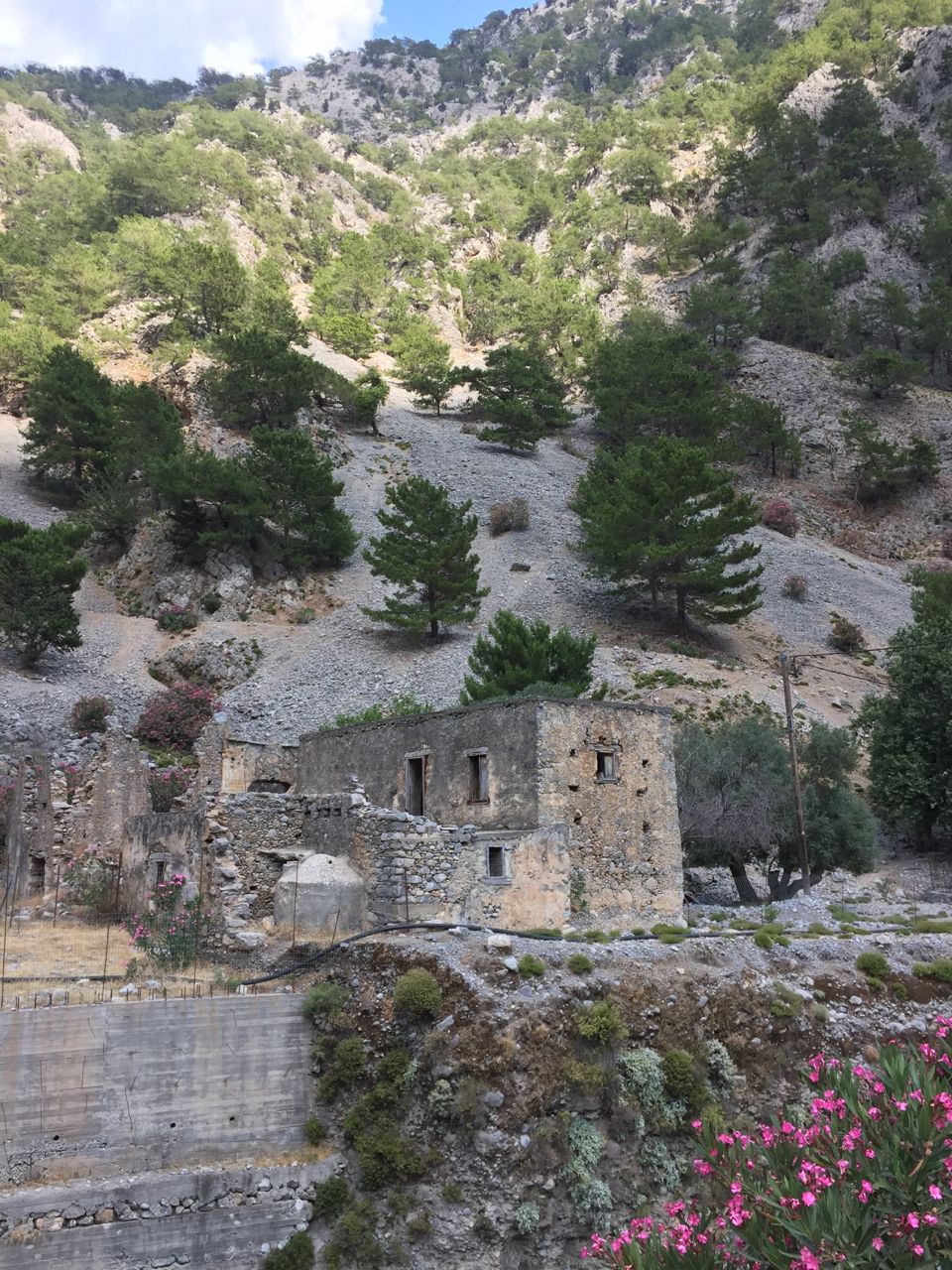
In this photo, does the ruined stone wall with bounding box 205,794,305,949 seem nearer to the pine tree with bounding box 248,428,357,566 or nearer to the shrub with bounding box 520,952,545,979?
the shrub with bounding box 520,952,545,979

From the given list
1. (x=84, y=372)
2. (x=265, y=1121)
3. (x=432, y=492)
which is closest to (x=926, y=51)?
(x=432, y=492)

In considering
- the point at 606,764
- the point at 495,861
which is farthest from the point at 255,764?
the point at 606,764

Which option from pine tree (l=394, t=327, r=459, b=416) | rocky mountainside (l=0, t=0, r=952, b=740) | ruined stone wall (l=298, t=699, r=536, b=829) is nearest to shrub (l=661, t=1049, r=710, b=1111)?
ruined stone wall (l=298, t=699, r=536, b=829)

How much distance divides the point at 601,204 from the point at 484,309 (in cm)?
1884

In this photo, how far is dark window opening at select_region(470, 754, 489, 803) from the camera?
16.3 meters

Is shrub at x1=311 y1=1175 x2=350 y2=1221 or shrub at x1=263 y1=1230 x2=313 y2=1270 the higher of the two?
shrub at x1=311 y1=1175 x2=350 y2=1221

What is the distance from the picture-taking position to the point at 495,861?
→ 14953mm

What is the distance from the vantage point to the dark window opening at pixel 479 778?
1626cm

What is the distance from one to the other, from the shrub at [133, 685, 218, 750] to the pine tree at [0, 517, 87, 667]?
4.77 m

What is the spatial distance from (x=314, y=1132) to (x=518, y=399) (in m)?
55.2

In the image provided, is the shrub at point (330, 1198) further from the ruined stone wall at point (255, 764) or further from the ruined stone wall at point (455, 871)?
the ruined stone wall at point (255, 764)

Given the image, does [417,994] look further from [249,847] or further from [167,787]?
[167,787]

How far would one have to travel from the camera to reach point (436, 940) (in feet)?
39.7

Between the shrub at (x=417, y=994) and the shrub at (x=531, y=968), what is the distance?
108cm
